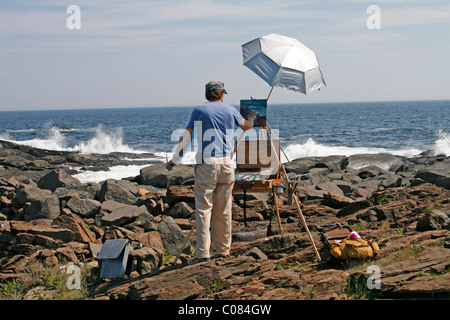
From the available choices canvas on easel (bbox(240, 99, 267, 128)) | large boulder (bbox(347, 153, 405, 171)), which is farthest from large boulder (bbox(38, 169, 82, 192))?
large boulder (bbox(347, 153, 405, 171))

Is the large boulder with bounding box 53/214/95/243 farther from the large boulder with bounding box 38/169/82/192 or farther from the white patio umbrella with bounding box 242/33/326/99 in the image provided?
the large boulder with bounding box 38/169/82/192

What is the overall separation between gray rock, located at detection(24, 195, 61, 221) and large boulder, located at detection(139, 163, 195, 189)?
5.75 meters

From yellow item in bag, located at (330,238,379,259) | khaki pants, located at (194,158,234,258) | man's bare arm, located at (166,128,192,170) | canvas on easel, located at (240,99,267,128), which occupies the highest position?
canvas on easel, located at (240,99,267,128)

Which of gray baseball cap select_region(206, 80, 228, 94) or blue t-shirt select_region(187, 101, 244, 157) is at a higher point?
gray baseball cap select_region(206, 80, 228, 94)

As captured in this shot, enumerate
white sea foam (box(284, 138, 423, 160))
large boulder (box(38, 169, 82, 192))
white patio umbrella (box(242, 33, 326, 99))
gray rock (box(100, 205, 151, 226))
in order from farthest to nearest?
white sea foam (box(284, 138, 423, 160))
large boulder (box(38, 169, 82, 192))
gray rock (box(100, 205, 151, 226))
white patio umbrella (box(242, 33, 326, 99))

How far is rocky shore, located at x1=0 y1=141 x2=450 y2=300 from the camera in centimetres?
518

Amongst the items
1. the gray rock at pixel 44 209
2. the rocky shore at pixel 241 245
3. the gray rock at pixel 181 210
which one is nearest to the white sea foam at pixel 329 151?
the rocky shore at pixel 241 245

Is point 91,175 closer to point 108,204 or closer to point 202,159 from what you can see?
point 108,204

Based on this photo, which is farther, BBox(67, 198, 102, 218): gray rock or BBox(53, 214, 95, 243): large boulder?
BBox(67, 198, 102, 218): gray rock

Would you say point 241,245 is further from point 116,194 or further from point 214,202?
point 116,194

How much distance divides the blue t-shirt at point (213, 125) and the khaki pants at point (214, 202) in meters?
0.15
